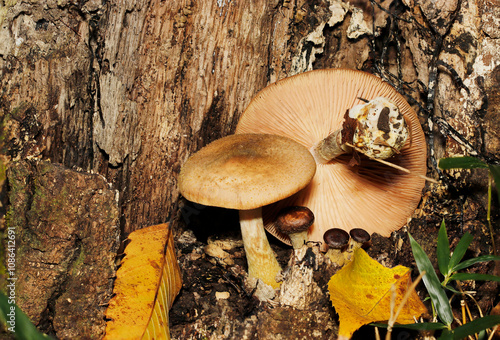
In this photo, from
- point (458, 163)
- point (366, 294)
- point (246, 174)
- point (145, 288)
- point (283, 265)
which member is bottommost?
point (283, 265)

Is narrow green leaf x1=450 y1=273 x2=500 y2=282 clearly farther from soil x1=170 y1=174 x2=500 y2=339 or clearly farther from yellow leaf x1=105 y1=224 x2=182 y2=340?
yellow leaf x1=105 y1=224 x2=182 y2=340

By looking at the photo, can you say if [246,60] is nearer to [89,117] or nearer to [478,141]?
[89,117]

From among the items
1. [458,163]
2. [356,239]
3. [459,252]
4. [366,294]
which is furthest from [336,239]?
[458,163]

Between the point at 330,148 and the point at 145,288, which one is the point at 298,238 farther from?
the point at 145,288

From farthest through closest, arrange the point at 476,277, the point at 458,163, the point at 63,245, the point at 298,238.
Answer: the point at 298,238 → the point at 63,245 → the point at 458,163 → the point at 476,277

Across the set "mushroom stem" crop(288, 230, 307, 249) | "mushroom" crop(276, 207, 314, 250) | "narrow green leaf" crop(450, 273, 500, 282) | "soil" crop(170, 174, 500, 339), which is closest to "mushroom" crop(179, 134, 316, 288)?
"mushroom" crop(276, 207, 314, 250)

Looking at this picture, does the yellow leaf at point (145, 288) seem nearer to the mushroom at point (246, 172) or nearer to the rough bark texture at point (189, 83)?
the rough bark texture at point (189, 83)
